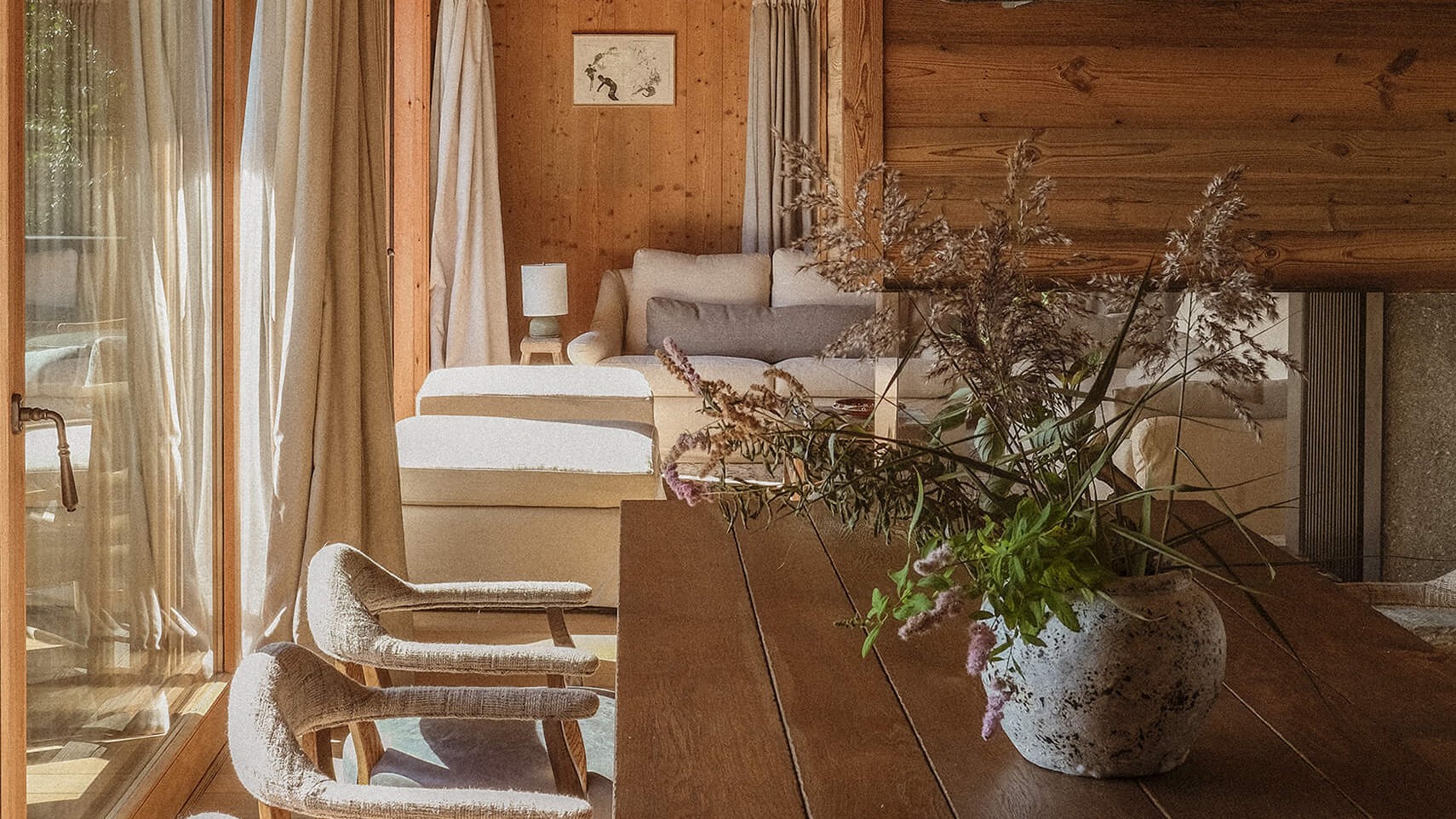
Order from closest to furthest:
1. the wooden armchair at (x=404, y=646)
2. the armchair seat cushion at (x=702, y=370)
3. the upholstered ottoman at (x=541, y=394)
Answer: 1. the wooden armchair at (x=404, y=646)
2. the upholstered ottoman at (x=541, y=394)
3. the armchair seat cushion at (x=702, y=370)

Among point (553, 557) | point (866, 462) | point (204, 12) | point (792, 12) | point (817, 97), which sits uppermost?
point (792, 12)

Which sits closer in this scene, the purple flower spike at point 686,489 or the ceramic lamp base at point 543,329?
the purple flower spike at point 686,489

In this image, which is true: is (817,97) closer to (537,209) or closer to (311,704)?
(537,209)

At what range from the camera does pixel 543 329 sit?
7.04m

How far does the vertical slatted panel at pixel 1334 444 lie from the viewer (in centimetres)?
371

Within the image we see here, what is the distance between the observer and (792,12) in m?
7.64

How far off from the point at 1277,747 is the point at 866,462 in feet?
1.38

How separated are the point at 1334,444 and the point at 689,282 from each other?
3994mm

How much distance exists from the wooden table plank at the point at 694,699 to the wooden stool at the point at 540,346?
5.16 metres

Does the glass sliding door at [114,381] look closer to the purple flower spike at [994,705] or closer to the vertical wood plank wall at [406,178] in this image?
the purple flower spike at [994,705]

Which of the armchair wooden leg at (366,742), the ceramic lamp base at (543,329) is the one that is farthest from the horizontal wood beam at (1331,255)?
the ceramic lamp base at (543,329)

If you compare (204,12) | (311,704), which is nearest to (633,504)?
(311,704)

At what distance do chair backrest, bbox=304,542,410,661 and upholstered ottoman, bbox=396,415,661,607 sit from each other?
1.88 m

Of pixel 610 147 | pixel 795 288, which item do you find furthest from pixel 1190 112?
pixel 610 147
